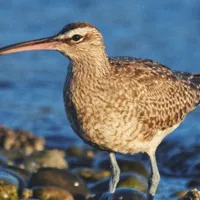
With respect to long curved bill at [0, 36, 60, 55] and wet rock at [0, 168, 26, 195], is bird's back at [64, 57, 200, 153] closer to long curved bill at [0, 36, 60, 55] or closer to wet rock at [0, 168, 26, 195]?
long curved bill at [0, 36, 60, 55]

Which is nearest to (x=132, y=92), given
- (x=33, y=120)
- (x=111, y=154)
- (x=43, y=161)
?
(x=111, y=154)

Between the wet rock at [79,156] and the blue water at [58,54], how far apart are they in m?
1.01

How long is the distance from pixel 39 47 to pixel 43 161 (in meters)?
3.91

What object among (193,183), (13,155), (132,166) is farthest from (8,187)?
(193,183)

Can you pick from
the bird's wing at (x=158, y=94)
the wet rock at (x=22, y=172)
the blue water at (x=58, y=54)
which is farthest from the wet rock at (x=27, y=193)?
the blue water at (x=58, y=54)

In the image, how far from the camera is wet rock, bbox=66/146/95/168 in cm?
1509

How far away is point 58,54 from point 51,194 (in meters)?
8.46

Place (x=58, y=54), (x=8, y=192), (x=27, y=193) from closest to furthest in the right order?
(x=8, y=192), (x=27, y=193), (x=58, y=54)

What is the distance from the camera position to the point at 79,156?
15.5 meters

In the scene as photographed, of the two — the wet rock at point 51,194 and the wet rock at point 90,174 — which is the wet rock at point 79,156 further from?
the wet rock at point 51,194

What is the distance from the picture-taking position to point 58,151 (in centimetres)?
1505

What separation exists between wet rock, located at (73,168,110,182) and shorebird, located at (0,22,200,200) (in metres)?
2.36

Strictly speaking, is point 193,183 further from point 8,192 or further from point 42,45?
point 42,45

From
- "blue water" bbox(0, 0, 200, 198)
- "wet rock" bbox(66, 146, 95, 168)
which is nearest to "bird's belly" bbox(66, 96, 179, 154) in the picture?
"wet rock" bbox(66, 146, 95, 168)
